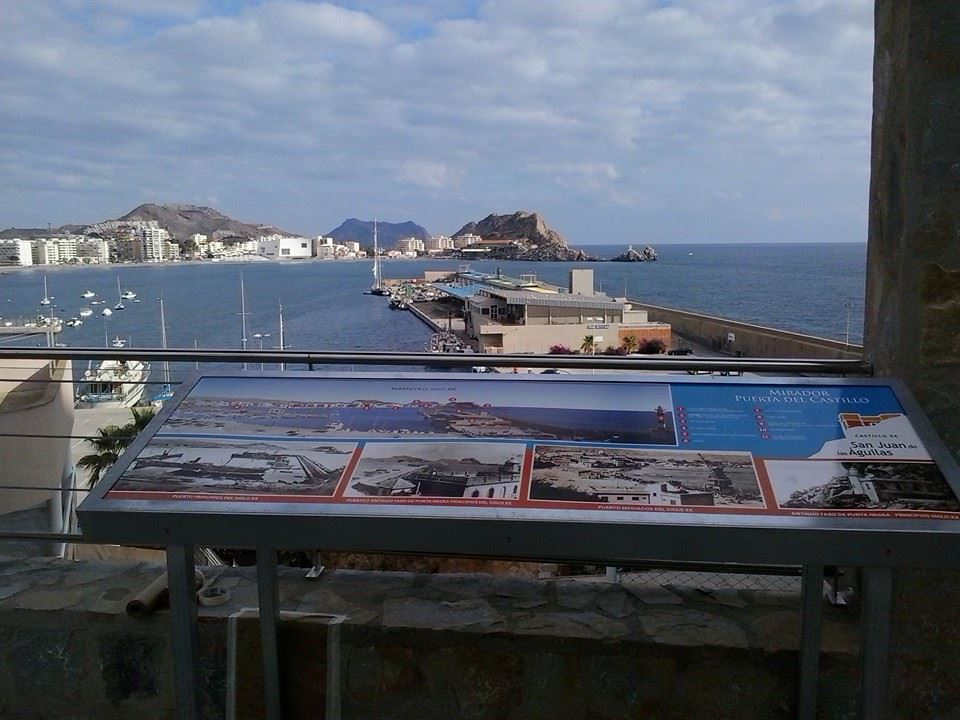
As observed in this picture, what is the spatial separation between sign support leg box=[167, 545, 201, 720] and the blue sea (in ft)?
54.8

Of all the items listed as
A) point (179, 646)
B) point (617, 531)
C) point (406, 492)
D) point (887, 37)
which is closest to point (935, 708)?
point (617, 531)

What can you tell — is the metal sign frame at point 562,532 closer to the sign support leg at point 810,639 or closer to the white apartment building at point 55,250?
the sign support leg at point 810,639

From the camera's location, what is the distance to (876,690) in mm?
1623

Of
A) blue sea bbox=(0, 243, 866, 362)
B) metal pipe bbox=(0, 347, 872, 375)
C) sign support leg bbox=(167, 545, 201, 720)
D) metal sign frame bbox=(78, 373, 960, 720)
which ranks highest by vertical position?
metal pipe bbox=(0, 347, 872, 375)

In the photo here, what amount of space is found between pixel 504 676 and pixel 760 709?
725mm

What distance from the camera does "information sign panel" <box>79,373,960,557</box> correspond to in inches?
60.7

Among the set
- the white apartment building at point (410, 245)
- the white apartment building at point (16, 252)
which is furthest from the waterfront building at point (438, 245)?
the white apartment building at point (16, 252)

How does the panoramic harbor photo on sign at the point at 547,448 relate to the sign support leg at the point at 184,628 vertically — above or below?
above

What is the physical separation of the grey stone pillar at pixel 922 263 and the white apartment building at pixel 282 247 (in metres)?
82.1

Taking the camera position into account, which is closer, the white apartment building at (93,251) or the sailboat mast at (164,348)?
the sailboat mast at (164,348)

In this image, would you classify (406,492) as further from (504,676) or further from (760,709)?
(760,709)

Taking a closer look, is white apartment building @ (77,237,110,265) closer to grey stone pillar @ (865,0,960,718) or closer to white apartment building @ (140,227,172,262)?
white apartment building @ (140,227,172,262)

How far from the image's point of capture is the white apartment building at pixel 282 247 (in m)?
82.0

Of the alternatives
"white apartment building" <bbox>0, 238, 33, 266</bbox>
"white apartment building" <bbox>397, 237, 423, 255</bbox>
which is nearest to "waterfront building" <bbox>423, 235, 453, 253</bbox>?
"white apartment building" <bbox>397, 237, 423, 255</bbox>
